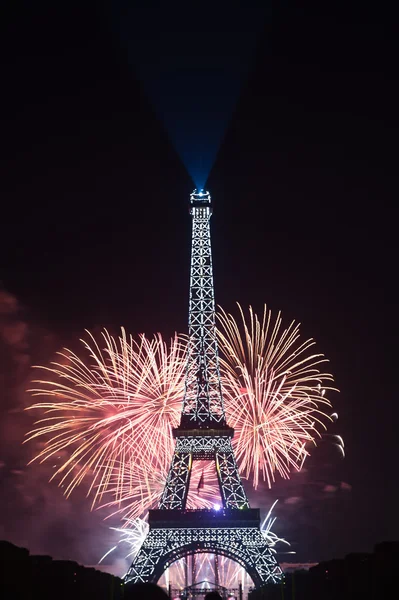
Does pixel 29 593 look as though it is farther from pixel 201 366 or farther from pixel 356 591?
pixel 201 366


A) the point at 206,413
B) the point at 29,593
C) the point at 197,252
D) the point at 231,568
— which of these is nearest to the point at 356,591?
the point at 29,593

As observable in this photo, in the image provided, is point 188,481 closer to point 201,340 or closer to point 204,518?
point 204,518

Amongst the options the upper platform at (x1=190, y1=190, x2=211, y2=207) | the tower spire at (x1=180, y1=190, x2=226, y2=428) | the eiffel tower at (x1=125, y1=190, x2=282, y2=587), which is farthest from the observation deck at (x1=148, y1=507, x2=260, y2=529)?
the upper platform at (x1=190, y1=190, x2=211, y2=207)

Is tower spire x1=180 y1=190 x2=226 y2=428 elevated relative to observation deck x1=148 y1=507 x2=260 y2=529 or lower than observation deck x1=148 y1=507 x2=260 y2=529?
elevated

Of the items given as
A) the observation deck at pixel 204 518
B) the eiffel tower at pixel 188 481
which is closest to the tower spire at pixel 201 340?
the eiffel tower at pixel 188 481

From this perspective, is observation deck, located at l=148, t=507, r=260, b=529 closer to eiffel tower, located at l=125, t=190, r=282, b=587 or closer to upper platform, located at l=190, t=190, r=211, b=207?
eiffel tower, located at l=125, t=190, r=282, b=587

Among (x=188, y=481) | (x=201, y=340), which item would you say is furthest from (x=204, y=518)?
(x=201, y=340)

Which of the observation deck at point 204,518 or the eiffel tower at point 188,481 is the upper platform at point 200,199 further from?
the observation deck at point 204,518
